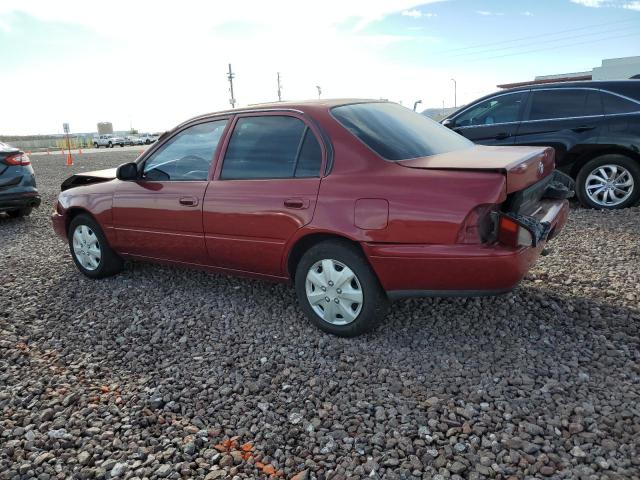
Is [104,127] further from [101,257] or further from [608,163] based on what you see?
[608,163]

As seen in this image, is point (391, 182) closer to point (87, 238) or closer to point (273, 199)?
point (273, 199)

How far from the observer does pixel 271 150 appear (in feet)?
12.3

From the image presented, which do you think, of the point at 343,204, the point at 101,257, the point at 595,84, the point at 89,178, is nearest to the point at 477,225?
the point at 343,204

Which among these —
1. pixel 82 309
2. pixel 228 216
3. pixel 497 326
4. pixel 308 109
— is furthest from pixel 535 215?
pixel 82 309

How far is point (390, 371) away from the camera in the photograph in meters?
3.11

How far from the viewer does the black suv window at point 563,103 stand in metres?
6.94

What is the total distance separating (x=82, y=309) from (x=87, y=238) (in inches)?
37.5

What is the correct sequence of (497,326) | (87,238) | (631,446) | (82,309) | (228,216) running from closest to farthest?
(631,446) → (497,326) → (228,216) → (82,309) → (87,238)

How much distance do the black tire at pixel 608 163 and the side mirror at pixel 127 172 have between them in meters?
5.65

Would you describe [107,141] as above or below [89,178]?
above

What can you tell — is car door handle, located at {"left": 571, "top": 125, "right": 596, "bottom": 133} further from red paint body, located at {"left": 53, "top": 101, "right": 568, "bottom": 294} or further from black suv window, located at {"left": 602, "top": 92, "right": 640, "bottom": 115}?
red paint body, located at {"left": 53, "top": 101, "right": 568, "bottom": 294}

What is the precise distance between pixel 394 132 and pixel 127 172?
7.56ft

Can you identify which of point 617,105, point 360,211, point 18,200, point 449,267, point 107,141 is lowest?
point 449,267

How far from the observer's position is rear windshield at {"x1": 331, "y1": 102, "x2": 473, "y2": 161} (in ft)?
11.2
